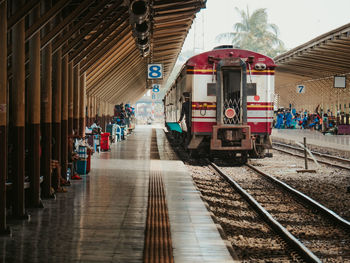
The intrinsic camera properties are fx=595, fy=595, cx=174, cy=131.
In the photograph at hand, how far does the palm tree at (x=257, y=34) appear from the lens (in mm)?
76500

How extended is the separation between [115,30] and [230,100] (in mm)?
3916

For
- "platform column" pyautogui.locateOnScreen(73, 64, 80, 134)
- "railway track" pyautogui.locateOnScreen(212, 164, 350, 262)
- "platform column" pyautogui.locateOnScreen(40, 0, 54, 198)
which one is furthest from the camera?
"platform column" pyautogui.locateOnScreen(73, 64, 80, 134)

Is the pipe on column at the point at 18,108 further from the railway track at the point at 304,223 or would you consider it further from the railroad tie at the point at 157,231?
the railway track at the point at 304,223

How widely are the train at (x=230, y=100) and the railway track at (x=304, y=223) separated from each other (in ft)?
12.0

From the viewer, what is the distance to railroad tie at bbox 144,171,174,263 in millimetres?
5855

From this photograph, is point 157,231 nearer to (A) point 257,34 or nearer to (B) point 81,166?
(B) point 81,166

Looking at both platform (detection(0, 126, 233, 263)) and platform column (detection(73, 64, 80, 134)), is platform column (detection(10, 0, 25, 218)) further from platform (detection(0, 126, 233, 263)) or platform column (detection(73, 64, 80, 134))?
platform column (detection(73, 64, 80, 134))

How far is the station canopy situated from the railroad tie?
2990mm

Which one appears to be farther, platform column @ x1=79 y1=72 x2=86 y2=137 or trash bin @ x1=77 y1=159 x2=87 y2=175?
platform column @ x1=79 y1=72 x2=86 y2=137

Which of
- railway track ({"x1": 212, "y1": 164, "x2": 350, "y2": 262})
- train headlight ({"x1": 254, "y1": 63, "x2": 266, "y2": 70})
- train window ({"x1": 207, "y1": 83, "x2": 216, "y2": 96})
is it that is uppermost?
train headlight ({"x1": 254, "y1": 63, "x2": 266, "y2": 70})

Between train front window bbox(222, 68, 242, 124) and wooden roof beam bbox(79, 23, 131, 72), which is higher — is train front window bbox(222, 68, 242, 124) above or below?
below

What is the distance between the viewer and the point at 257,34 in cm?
7725

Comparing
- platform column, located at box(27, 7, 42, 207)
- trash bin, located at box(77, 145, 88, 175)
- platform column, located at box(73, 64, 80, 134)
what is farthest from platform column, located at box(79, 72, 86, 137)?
platform column, located at box(27, 7, 42, 207)

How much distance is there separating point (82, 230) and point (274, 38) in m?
72.8
